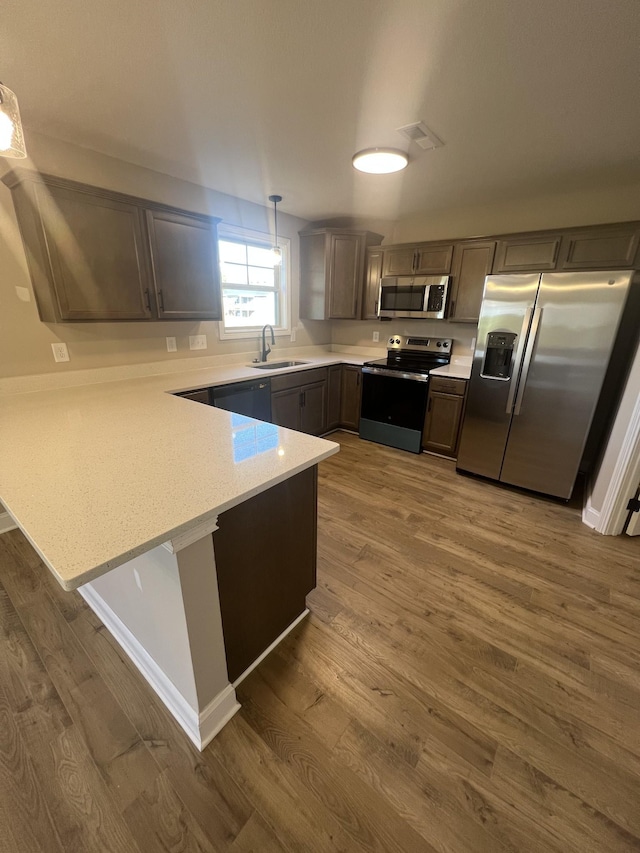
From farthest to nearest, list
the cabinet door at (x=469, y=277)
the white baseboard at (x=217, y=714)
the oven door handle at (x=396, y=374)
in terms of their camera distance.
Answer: the oven door handle at (x=396, y=374)
the cabinet door at (x=469, y=277)
the white baseboard at (x=217, y=714)

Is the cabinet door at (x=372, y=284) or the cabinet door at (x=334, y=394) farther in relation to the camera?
the cabinet door at (x=334, y=394)

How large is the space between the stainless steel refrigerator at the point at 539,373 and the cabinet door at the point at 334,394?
151 centimetres

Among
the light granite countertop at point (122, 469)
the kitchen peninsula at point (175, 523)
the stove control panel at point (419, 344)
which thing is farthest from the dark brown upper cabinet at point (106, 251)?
the stove control panel at point (419, 344)

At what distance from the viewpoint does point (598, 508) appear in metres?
2.50

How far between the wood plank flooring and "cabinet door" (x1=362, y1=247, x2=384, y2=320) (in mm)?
2910

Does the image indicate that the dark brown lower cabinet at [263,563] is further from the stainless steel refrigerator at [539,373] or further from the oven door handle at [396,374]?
the oven door handle at [396,374]

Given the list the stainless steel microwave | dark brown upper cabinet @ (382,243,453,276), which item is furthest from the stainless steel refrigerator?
dark brown upper cabinet @ (382,243,453,276)

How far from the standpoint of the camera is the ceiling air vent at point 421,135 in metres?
1.89

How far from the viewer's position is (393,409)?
3.70m

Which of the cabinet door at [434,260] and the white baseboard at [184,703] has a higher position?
the cabinet door at [434,260]

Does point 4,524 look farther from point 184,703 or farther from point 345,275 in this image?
point 345,275

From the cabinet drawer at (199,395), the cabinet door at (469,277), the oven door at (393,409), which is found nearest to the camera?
the cabinet drawer at (199,395)

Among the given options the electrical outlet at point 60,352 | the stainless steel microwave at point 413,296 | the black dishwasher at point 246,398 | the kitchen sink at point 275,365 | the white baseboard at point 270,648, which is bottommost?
the white baseboard at point 270,648

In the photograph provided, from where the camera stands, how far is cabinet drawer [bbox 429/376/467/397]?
321cm
